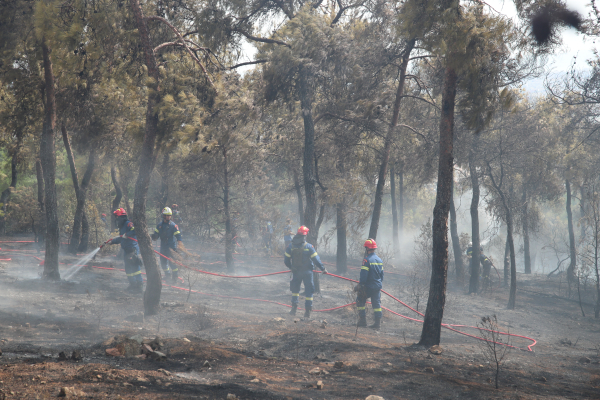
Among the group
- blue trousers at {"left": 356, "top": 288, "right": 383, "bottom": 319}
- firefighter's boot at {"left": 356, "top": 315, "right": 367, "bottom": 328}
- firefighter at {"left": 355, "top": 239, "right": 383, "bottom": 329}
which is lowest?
firefighter's boot at {"left": 356, "top": 315, "right": 367, "bottom": 328}

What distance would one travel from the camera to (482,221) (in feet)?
200

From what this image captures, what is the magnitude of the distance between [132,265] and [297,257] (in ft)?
14.3

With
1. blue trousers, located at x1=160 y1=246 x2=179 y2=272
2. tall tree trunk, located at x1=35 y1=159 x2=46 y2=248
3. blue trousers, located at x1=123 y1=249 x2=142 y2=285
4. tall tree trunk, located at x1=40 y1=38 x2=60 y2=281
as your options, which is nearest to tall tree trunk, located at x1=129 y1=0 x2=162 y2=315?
blue trousers, located at x1=123 y1=249 x2=142 y2=285

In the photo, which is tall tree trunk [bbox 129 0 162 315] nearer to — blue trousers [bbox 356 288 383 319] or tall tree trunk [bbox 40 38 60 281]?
tall tree trunk [bbox 40 38 60 281]

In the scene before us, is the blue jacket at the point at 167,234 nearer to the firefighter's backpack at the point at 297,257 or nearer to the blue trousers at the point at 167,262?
the blue trousers at the point at 167,262

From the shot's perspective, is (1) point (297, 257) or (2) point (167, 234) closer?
(1) point (297, 257)

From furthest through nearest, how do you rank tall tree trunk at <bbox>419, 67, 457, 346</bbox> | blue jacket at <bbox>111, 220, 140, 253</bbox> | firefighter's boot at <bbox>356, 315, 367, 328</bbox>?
blue jacket at <bbox>111, 220, 140, 253</bbox> → firefighter's boot at <bbox>356, 315, 367, 328</bbox> → tall tree trunk at <bbox>419, 67, 457, 346</bbox>

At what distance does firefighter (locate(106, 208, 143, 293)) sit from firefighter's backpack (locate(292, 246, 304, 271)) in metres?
4.00

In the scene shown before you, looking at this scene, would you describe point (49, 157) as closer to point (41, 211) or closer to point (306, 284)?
point (306, 284)

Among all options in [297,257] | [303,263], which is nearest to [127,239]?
[297,257]

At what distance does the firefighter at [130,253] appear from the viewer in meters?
10.7

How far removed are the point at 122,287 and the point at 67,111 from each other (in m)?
5.15

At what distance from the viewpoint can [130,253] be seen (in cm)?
1075

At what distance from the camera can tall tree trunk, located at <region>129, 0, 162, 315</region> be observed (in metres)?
7.66
